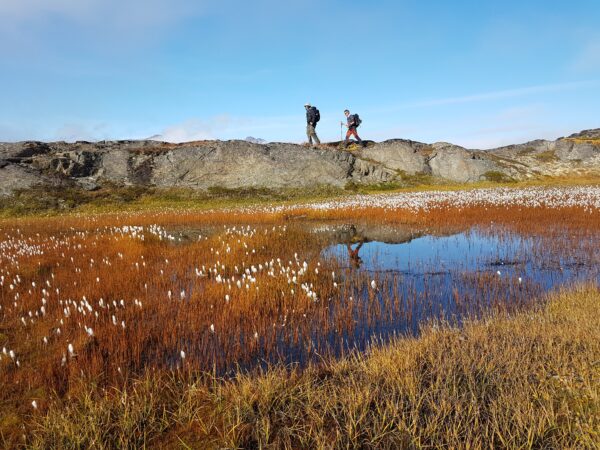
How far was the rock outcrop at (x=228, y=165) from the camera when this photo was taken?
113ft

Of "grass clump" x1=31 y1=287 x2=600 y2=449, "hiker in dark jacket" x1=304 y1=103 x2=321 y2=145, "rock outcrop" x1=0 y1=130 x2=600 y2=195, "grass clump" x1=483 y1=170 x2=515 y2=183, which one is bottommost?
"grass clump" x1=31 y1=287 x2=600 y2=449

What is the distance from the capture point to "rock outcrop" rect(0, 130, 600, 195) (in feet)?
113

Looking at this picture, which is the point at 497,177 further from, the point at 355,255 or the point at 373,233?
the point at 355,255

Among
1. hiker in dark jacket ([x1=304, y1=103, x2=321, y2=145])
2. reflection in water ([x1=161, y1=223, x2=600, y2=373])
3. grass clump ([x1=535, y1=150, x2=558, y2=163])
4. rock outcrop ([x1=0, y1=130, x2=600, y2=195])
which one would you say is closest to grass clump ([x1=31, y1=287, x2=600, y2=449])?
reflection in water ([x1=161, y1=223, x2=600, y2=373])

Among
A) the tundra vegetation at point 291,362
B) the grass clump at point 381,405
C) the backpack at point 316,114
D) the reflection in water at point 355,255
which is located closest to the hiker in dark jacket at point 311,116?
the backpack at point 316,114

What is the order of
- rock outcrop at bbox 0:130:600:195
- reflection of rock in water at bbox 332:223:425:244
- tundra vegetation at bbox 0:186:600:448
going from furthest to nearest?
1. rock outcrop at bbox 0:130:600:195
2. reflection of rock in water at bbox 332:223:425:244
3. tundra vegetation at bbox 0:186:600:448

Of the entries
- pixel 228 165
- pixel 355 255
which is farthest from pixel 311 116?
pixel 355 255

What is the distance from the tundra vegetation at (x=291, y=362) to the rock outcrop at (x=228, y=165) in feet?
96.1

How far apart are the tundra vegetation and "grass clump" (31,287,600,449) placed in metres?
0.02

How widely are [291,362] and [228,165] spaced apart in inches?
1473

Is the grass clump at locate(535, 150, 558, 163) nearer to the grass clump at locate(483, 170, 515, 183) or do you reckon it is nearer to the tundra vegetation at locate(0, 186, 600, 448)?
the grass clump at locate(483, 170, 515, 183)

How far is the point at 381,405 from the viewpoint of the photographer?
326cm

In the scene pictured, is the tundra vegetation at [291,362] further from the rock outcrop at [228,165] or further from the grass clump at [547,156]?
the grass clump at [547,156]

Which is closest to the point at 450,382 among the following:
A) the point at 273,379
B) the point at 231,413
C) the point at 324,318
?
the point at 273,379
